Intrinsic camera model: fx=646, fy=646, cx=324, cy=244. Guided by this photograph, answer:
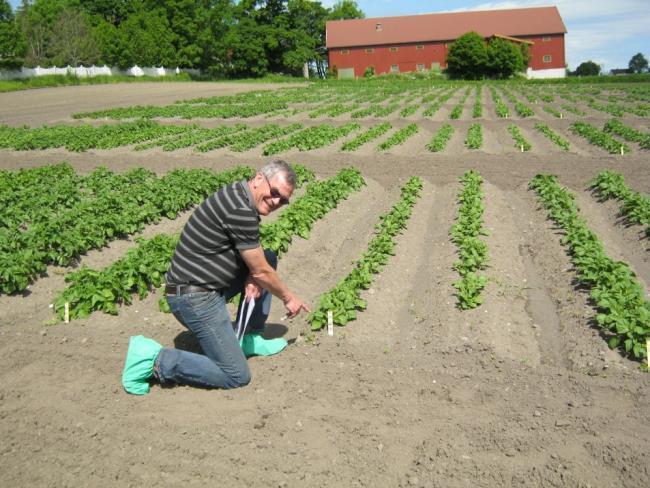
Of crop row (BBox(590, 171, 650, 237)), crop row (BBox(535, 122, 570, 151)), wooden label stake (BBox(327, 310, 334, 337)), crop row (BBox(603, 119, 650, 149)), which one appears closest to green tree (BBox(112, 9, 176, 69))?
crop row (BBox(535, 122, 570, 151))

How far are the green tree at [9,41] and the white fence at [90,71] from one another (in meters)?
0.87

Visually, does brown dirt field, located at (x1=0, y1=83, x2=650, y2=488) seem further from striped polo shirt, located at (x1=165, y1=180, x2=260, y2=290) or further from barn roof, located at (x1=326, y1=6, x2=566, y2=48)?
barn roof, located at (x1=326, y1=6, x2=566, y2=48)

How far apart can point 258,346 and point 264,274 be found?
1105 mm

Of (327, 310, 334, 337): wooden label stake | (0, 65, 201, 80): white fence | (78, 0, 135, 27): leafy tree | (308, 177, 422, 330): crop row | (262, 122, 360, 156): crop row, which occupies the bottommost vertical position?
(327, 310, 334, 337): wooden label stake

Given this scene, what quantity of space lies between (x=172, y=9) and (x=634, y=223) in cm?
8026

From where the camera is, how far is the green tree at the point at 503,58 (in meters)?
63.2

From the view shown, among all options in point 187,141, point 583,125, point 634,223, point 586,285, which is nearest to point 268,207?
point 586,285

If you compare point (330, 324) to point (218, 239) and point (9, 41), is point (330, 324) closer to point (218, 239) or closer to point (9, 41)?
point (218, 239)

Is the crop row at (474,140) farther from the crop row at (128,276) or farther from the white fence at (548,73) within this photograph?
the white fence at (548,73)

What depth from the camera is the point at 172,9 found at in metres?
80.4

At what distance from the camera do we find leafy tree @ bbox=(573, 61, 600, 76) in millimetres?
92438

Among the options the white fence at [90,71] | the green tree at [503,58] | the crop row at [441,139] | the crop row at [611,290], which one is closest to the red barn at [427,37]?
the green tree at [503,58]

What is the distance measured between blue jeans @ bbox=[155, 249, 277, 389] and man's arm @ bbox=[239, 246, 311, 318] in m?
0.36

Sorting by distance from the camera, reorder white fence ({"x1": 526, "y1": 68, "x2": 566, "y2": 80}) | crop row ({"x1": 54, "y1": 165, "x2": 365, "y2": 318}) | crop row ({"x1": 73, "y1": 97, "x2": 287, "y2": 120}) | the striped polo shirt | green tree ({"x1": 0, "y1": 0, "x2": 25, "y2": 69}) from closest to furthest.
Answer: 1. the striped polo shirt
2. crop row ({"x1": 54, "y1": 165, "x2": 365, "y2": 318})
3. crop row ({"x1": 73, "y1": 97, "x2": 287, "y2": 120})
4. green tree ({"x1": 0, "y1": 0, "x2": 25, "y2": 69})
5. white fence ({"x1": 526, "y1": 68, "x2": 566, "y2": 80})
